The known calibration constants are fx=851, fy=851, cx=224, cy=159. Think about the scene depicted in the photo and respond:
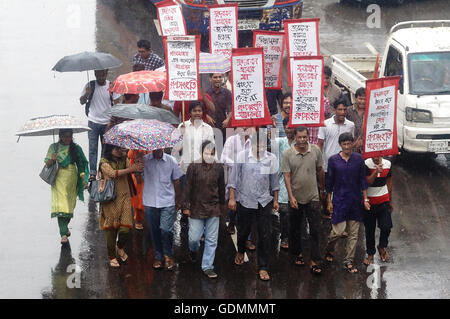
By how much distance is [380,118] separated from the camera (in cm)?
952


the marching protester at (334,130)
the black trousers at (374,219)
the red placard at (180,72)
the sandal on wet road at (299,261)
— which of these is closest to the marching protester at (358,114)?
the marching protester at (334,130)

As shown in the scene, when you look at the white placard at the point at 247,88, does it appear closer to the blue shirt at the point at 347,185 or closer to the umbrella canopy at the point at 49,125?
the blue shirt at the point at 347,185

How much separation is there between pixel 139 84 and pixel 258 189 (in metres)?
2.42

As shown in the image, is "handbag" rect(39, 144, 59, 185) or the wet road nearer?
the wet road

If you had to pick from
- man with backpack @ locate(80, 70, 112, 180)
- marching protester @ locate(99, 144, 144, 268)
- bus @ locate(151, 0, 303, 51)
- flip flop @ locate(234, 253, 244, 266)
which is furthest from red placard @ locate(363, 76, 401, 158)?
bus @ locate(151, 0, 303, 51)

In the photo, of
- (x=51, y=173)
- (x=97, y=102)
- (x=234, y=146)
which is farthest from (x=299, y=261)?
(x=97, y=102)

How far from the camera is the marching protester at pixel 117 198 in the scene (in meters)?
9.16

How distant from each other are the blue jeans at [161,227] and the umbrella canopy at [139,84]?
1903 mm

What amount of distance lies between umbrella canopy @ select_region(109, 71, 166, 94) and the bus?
640cm

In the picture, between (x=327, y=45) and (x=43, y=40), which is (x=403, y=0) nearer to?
(x=327, y=45)

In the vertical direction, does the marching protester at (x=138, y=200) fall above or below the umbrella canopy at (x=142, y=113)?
below

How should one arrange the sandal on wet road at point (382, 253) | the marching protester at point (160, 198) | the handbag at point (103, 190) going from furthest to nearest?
the sandal on wet road at point (382, 253), the marching protester at point (160, 198), the handbag at point (103, 190)

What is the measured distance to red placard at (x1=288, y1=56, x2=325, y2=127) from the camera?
9.85 metres

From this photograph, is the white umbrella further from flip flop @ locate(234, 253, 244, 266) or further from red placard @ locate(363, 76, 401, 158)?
red placard @ locate(363, 76, 401, 158)
